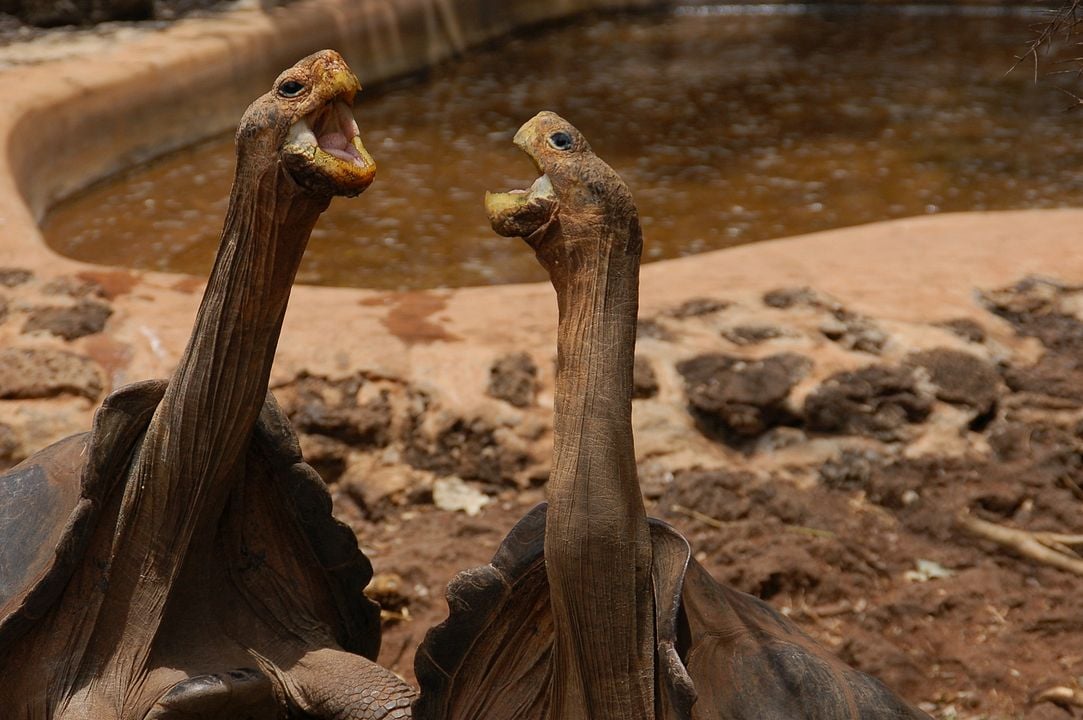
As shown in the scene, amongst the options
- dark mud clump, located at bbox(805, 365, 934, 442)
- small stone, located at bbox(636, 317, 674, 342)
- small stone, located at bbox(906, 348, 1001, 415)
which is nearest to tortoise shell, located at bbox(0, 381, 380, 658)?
small stone, located at bbox(636, 317, 674, 342)

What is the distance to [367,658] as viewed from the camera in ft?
9.09

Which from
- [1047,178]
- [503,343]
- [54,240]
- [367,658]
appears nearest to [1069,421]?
[503,343]

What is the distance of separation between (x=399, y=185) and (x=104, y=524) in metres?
4.55

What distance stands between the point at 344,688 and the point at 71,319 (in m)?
1.82

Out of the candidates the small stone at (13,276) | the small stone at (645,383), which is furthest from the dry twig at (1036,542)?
the small stone at (13,276)

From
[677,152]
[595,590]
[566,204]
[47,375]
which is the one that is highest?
[566,204]

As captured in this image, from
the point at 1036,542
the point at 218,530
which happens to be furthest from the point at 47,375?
the point at 1036,542

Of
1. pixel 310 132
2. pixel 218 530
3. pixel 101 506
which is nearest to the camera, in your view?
pixel 310 132

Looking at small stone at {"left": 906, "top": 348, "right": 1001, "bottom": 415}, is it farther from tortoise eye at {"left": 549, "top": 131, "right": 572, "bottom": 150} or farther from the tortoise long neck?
tortoise eye at {"left": 549, "top": 131, "right": 572, "bottom": 150}

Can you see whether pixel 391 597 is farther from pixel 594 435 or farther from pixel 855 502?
pixel 594 435

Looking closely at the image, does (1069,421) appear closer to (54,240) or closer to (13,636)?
(13,636)

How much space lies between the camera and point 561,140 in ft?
6.25

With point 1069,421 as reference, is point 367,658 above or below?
above

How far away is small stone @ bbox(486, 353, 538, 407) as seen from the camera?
12.4 feet
